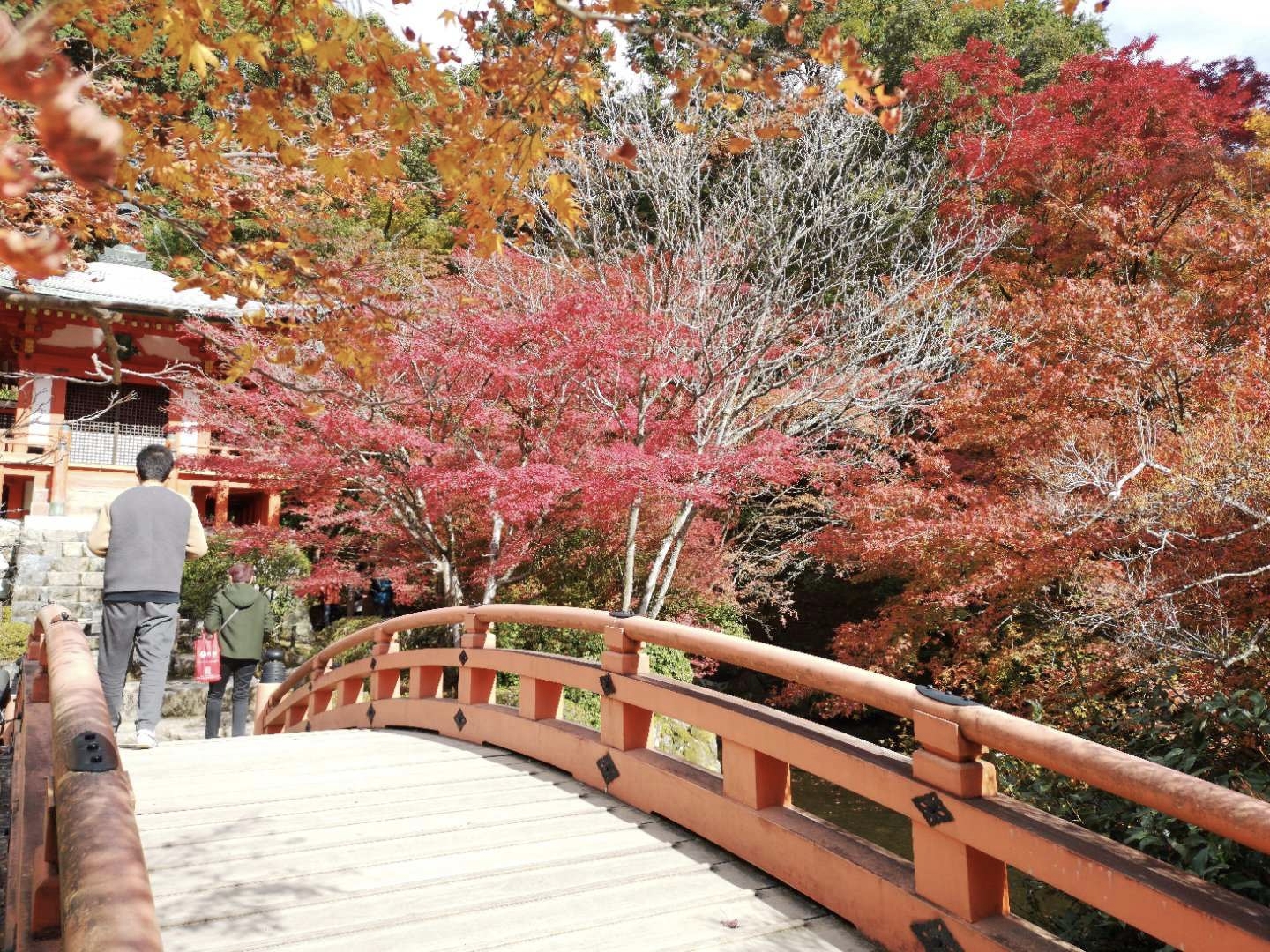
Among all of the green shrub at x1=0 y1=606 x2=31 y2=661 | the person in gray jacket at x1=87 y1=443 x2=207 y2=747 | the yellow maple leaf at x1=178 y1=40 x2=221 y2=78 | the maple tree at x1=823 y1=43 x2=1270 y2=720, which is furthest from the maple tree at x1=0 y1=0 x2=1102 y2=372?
the green shrub at x1=0 y1=606 x2=31 y2=661

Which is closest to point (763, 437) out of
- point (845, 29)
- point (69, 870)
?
point (69, 870)

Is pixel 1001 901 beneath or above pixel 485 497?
beneath

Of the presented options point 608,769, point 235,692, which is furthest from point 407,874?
point 235,692

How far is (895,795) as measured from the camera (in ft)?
8.62

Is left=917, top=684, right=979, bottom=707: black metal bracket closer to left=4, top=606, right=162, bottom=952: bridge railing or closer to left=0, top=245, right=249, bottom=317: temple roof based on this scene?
left=4, top=606, right=162, bottom=952: bridge railing

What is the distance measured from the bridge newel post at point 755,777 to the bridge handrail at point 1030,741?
32 centimetres

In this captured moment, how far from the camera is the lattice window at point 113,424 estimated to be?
17.4 m

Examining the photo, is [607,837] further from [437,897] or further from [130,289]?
[130,289]

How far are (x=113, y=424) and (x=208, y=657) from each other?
46.5ft

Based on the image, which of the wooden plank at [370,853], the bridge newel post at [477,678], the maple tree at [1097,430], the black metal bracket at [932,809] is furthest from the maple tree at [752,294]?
the black metal bracket at [932,809]

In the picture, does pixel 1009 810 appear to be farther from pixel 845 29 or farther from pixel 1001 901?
pixel 845 29

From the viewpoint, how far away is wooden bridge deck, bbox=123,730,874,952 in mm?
2557

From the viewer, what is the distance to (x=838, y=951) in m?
2.54

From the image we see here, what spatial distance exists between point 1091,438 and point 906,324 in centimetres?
331
